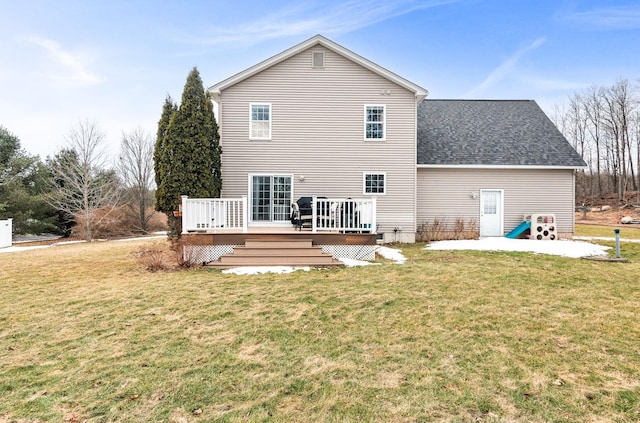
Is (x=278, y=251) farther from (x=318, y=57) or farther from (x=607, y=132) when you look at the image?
(x=607, y=132)

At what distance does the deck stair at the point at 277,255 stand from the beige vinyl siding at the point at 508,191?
23.5 feet

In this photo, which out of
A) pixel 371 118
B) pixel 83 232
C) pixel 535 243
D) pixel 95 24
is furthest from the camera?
pixel 83 232

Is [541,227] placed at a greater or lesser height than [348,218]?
lesser

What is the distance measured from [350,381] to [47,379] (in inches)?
114

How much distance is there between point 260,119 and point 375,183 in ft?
16.7

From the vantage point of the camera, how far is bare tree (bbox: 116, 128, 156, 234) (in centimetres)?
2734

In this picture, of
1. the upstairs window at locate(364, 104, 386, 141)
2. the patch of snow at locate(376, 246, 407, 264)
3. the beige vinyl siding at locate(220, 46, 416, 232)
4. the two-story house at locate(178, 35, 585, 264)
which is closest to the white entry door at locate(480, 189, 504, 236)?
the two-story house at locate(178, 35, 585, 264)

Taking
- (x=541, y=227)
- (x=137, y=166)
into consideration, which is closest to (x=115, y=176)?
(x=137, y=166)

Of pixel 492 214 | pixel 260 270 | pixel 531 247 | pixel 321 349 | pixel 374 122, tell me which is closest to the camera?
pixel 321 349

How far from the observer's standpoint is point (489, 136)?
607 inches

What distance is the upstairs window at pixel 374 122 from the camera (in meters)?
13.0

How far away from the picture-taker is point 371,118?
1311 cm

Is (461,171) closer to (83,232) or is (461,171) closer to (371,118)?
(371,118)

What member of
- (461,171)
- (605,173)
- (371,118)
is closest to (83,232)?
(371,118)
